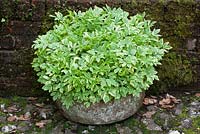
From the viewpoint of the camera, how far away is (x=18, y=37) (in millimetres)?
3539

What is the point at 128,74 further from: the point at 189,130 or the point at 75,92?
the point at 189,130

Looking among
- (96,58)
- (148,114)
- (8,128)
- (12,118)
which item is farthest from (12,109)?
(148,114)

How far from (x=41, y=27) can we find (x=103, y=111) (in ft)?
2.76

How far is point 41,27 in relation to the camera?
3.51 meters

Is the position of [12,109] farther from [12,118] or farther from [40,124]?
[40,124]

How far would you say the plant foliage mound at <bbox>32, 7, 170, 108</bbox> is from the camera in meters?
3.00

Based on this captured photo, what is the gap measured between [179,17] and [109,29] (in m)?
0.68

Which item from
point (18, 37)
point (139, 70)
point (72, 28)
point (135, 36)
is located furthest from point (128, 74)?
point (18, 37)

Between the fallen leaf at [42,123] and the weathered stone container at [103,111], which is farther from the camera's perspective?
the fallen leaf at [42,123]

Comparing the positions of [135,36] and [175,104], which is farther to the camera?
[175,104]

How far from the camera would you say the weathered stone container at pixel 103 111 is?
317cm

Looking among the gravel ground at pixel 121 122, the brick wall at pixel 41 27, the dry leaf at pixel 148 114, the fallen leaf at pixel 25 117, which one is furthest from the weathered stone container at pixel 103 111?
the brick wall at pixel 41 27

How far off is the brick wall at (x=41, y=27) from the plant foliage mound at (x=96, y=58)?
0.86ft

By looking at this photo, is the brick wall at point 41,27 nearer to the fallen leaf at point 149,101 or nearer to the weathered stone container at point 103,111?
the fallen leaf at point 149,101
